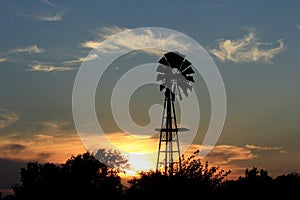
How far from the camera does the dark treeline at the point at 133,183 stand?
44.9 meters

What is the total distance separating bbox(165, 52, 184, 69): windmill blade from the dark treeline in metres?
14.2

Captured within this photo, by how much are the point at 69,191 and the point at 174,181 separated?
3322cm

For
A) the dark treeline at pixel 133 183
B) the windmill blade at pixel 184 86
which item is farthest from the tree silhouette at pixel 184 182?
the windmill blade at pixel 184 86

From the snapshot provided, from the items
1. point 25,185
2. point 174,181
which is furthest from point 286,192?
point 25,185

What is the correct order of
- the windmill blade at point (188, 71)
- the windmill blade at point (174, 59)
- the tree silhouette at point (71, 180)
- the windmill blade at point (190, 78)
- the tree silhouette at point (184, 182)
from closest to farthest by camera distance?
the tree silhouette at point (184, 182)
the windmill blade at point (174, 59)
the windmill blade at point (188, 71)
the windmill blade at point (190, 78)
the tree silhouette at point (71, 180)

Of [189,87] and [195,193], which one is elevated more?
[189,87]

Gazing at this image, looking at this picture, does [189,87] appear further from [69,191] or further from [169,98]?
[69,191]

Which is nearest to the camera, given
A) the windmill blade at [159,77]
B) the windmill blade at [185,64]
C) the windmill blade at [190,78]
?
the windmill blade at [185,64]

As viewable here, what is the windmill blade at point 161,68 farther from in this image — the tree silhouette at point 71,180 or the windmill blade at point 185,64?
the tree silhouette at point 71,180

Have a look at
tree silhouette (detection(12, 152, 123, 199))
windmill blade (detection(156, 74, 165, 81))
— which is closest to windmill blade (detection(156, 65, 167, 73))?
windmill blade (detection(156, 74, 165, 81))

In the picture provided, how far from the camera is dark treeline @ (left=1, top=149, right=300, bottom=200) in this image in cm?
4494

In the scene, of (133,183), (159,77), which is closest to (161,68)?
(159,77)

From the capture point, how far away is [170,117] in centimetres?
6109

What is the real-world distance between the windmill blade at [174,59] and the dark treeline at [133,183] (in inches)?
559
